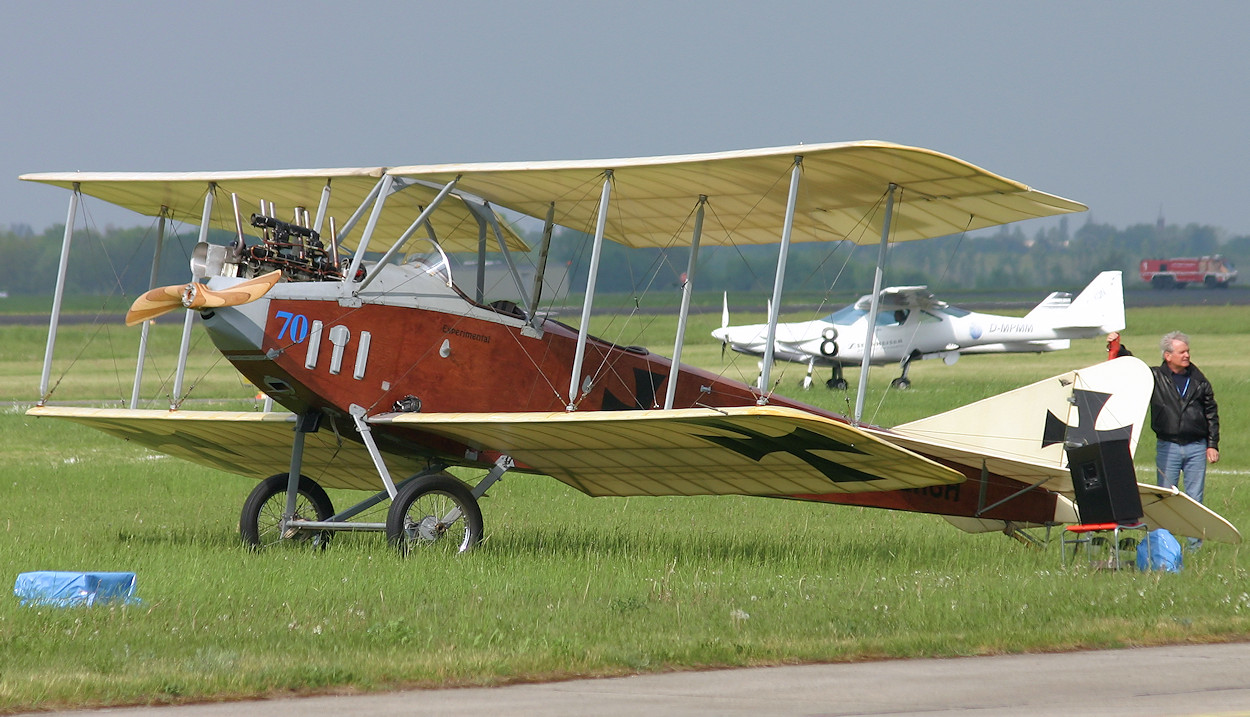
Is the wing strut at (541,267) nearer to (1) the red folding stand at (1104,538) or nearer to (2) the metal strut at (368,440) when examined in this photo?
(2) the metal strut at (368,440)

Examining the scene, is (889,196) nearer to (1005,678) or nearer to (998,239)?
(1005,678)

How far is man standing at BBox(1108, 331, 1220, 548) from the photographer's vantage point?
10984mm

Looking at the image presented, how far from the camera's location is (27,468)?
56.4 ft

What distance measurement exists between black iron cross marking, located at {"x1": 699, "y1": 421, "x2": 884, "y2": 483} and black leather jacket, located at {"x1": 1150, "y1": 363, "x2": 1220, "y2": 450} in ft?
10.2

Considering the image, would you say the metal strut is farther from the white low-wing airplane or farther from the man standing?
the white low-wing airplane

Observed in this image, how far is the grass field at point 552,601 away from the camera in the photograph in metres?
6.36

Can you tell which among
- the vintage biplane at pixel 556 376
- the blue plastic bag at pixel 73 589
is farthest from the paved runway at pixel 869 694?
the vintage biplane at pixel 556 376

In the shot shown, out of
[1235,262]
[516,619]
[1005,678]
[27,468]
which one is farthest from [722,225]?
[1235,262]

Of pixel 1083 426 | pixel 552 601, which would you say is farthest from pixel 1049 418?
pixel 552 601

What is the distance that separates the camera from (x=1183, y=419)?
11.0 m

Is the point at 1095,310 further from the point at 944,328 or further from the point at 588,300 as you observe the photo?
the point at 588,300

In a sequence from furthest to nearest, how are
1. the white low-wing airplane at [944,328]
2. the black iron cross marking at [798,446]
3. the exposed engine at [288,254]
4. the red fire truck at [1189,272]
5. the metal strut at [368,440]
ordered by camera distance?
the red fire truck at [1189,272] < the white low-wing airplane at [944,328] < the metal strut at [368,440] < the exposed engine at [288,254] < the black iron cross marking at [798,446]

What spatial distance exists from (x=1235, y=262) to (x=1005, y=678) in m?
104

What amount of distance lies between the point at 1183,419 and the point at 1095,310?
82.3 ft
